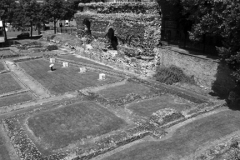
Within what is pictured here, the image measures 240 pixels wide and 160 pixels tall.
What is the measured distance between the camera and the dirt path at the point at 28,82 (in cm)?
1852

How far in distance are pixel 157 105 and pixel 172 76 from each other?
5.28 metres

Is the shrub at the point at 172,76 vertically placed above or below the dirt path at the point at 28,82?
above

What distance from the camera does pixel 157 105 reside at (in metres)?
16.0

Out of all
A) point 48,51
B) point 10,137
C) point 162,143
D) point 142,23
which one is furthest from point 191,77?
point 48,51

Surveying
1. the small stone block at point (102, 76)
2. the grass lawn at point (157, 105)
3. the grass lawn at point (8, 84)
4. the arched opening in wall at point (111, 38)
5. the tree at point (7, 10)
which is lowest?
the grass lawn at point (8, 84)

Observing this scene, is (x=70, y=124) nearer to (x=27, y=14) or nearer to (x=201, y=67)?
(x=201, y=67)

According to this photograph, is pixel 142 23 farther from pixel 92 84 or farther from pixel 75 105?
pixel 75 105

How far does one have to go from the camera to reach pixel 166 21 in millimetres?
26375

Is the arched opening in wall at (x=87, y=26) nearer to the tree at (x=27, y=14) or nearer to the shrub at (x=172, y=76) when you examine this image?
the tree at (x=27, y=14)

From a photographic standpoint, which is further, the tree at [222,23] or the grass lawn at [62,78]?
the grass lawn at [62,78]

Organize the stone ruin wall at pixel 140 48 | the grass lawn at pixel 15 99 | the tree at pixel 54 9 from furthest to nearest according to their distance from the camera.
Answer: the tree at pixel 54 9 → the stone ruin wall at pixel 140 48 → the grass lawn at pixel 15 99

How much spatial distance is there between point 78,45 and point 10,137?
23.5 meters

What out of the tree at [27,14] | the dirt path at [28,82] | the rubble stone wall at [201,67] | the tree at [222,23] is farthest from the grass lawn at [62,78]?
the tree at [27,14]

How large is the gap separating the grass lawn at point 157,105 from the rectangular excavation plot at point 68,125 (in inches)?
69.7
